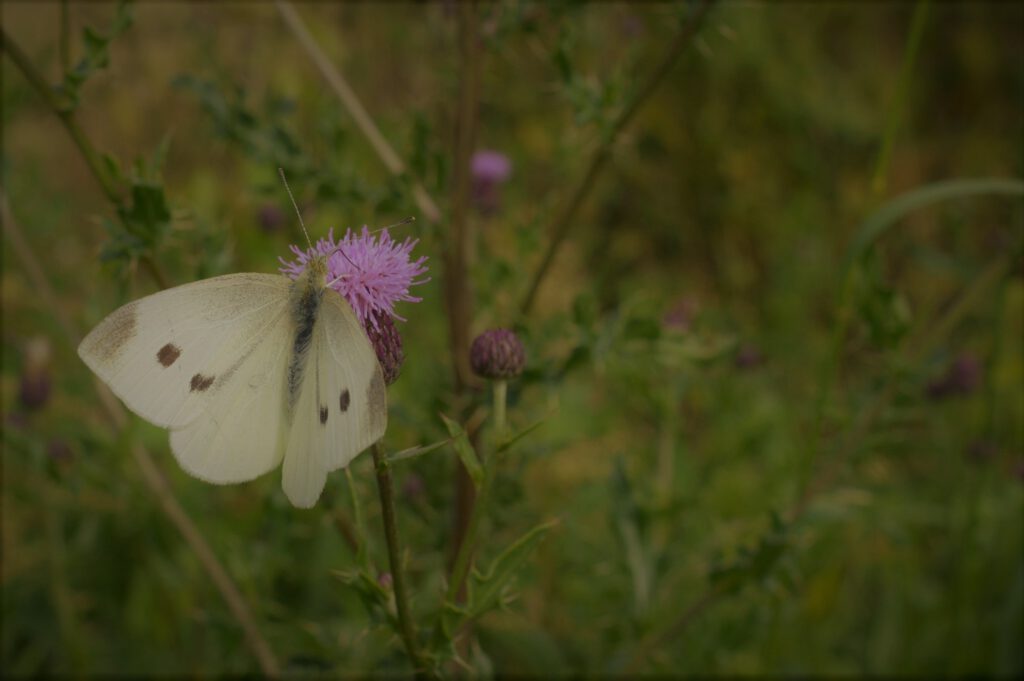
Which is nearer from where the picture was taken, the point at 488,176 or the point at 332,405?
the point at 332,405

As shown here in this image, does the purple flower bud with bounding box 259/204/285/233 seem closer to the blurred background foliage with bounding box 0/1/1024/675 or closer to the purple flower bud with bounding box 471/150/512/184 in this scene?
the blurred background foliage with bounding box 0/1/1024/675

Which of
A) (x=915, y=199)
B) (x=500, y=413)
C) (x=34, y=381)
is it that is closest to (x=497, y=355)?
(x=500, y=413)

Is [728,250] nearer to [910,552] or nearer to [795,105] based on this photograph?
[795,105]

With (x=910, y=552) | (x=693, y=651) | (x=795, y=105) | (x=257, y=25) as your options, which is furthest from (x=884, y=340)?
(x=257, y=25)

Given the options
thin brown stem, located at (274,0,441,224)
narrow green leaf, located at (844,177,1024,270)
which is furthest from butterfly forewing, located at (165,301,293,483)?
narrow green leaf, located at (844,177,1024,270)

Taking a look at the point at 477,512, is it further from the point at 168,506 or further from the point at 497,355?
the point at 168,506

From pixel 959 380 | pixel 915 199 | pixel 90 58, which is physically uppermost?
pixel 90 58

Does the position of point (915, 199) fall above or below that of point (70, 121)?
below
